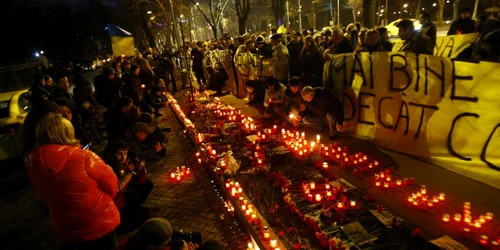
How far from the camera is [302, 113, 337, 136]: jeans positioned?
688cm

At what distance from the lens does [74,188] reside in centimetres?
290

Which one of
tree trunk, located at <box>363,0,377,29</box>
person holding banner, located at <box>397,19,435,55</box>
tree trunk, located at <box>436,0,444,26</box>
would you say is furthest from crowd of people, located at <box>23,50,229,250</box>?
tree trunk, located at <box>436,0,444,26</box>

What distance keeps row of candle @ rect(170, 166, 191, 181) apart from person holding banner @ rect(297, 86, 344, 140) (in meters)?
2.74

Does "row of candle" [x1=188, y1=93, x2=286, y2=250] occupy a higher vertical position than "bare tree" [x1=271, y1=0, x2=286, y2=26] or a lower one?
lower

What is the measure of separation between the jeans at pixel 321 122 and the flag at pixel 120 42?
44.3 feet

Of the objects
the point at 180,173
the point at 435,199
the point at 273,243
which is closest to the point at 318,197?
the point at 273,243

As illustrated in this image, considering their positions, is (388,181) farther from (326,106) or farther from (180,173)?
(180,173)

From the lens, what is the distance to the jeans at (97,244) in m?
3.18

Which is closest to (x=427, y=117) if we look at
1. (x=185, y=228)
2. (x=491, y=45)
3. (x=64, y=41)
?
(x=491, y=45)

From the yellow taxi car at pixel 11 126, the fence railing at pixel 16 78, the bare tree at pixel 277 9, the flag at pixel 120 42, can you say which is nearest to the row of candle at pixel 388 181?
the yellow taxi car at pixel 11 126

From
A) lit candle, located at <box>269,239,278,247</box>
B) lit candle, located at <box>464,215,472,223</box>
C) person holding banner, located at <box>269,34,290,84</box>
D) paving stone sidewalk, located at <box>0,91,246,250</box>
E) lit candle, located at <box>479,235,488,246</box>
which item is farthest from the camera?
person holding banner, located at <box>269,34,290,84</box>

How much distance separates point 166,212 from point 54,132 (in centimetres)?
251

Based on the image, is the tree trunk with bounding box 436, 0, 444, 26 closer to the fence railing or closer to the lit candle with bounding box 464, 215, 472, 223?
the fence railing

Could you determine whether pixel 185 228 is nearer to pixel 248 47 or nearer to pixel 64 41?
pixel 248 47
